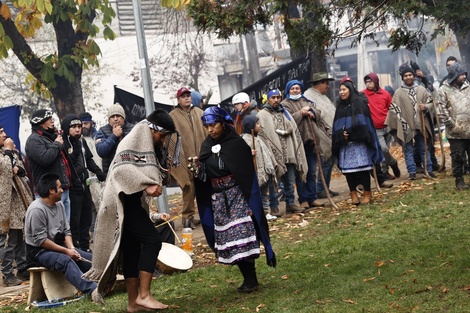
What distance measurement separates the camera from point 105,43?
3600 cm

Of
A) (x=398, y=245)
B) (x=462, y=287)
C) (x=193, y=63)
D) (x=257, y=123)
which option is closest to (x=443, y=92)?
(x=257, y=123)

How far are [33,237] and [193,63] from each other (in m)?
26.5

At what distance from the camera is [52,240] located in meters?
10.7

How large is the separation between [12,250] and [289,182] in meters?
5.03

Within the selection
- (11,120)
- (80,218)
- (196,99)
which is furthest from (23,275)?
(196,99)

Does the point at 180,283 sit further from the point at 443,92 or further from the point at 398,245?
the point at 443,92

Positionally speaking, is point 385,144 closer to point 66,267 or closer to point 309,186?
point 309,186

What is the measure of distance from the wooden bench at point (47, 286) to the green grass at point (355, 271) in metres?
0.32

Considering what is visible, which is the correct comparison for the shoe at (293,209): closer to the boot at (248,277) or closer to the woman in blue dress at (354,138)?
the woman in blue dress at (354,138)

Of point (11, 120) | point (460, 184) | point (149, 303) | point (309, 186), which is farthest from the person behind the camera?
point (309, 186)

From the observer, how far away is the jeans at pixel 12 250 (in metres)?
12.4

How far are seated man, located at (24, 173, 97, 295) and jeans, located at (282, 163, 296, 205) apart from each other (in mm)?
5582

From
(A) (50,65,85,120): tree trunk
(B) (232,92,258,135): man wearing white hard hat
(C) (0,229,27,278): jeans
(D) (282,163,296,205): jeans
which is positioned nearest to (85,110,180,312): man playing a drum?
(C) (0,229,27,278): jeans

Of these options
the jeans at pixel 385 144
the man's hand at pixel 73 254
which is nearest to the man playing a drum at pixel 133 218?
the man's hand at pixel 73 254
